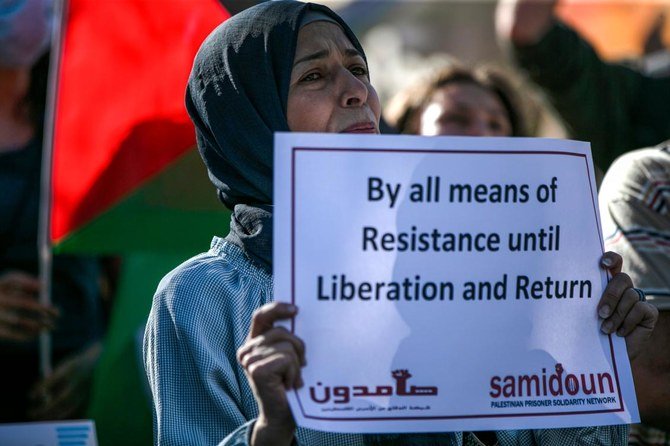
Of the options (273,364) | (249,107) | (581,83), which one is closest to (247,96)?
(249,107)

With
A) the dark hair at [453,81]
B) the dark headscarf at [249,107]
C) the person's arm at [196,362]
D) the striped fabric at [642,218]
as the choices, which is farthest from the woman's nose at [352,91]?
the dark hair at [453,81]

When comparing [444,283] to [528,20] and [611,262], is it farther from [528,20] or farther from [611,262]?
[528,20]

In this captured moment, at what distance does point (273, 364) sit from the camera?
1.49 m

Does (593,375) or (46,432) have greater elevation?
(593,375)

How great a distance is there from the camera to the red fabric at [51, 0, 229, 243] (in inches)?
149

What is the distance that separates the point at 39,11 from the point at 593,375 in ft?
9.96

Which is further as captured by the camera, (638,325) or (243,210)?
(243,210)

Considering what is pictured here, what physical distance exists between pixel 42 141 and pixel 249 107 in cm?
225

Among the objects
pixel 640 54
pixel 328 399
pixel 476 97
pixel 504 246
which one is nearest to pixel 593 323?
pixel 504 246

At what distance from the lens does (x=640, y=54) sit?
247 inches

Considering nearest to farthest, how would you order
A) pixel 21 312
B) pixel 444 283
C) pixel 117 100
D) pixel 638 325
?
Answer: 1. pixel 444 283
2. pixel 638 325
3. pixel 21 312
4. pixel 117 100

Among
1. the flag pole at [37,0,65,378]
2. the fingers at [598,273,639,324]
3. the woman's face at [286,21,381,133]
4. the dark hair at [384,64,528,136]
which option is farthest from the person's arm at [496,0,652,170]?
the fingers at [598,273,639,324]

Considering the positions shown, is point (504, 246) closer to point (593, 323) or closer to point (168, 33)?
point (593, 323)

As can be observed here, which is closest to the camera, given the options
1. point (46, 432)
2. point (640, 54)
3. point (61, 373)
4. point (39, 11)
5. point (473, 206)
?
point (473, 206)
